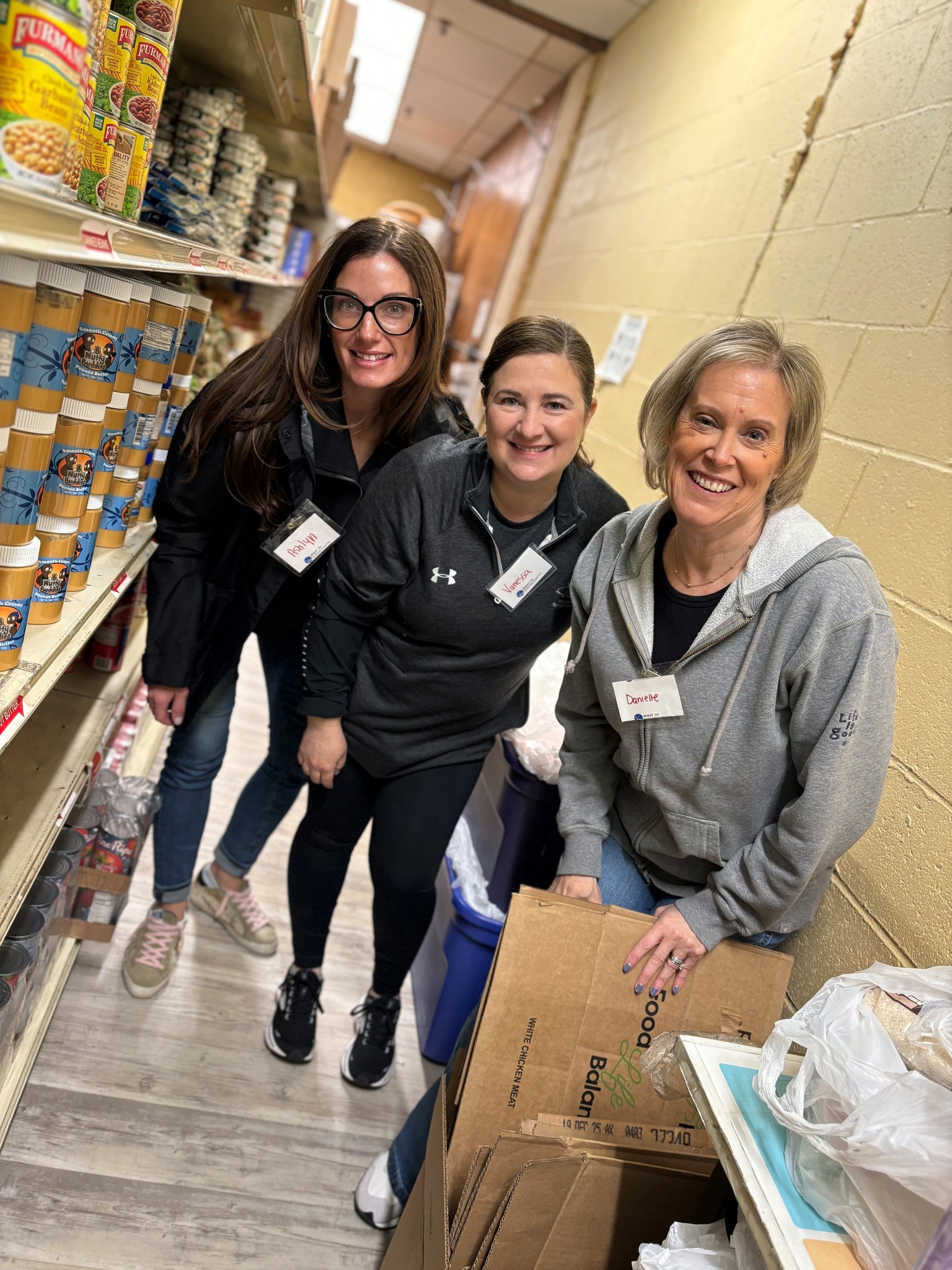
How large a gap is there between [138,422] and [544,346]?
764 mm

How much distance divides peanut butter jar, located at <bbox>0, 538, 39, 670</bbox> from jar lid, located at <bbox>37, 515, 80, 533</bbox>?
0.15 metres

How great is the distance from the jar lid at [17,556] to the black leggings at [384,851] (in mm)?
867

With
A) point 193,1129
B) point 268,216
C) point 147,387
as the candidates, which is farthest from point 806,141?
point 193,1129

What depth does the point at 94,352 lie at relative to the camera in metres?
1.29

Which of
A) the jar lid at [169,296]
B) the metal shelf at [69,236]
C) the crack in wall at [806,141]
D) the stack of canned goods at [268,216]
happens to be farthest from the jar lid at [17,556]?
the stack of canned goods at [268,216]

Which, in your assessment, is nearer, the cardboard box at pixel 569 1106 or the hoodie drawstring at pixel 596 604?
the cardboard box at pixel 569 1106

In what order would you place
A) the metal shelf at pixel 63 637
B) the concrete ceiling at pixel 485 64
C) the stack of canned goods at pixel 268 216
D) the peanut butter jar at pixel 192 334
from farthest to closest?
the concrete ceiling at pixel 485 64 → the stack of canned goods at pixel 268 216 → the peanut butter jar at pixel 192 334 → the metal shelf at pixel 63 637

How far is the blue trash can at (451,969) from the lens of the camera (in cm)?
210

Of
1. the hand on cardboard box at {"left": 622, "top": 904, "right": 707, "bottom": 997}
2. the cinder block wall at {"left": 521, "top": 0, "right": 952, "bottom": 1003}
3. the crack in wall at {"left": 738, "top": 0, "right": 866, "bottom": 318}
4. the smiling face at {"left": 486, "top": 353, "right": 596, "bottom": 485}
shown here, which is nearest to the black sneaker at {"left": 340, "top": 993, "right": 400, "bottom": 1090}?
the hand on cardboard box at {"left": 622, "top": 904, "right": 707, "bottom": 997}

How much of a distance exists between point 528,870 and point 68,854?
99cm

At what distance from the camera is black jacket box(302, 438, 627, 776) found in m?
1.70

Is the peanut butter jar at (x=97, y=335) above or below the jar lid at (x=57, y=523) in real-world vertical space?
above

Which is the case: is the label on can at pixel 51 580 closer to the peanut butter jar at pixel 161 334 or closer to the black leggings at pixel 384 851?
the peanut butter jar at pixel 161 334

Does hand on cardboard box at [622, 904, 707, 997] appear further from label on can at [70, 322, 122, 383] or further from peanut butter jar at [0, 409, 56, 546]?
label on can at [70, 322, 122, 383]
